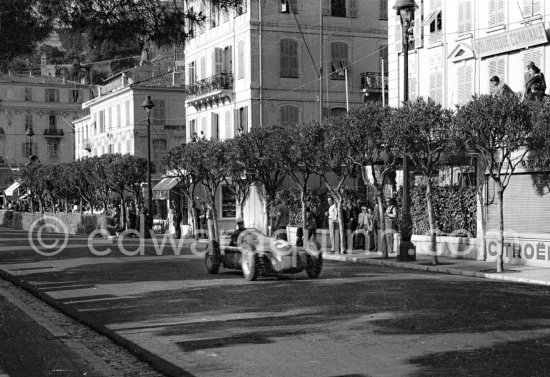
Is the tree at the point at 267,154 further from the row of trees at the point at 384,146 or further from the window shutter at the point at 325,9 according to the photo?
the window shutter at the point at 325,9

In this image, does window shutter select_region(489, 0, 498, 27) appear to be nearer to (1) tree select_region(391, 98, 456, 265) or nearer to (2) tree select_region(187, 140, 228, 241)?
(1) tree select_region(391, 98, 456, 265)

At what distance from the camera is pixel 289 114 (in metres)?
47.6

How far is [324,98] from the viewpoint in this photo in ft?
157

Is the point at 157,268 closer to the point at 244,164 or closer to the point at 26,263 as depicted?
the point at 26,263

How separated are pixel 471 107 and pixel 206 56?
30.9 meters

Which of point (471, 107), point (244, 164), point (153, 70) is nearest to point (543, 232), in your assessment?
point (471, 107)

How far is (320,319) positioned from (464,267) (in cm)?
1117

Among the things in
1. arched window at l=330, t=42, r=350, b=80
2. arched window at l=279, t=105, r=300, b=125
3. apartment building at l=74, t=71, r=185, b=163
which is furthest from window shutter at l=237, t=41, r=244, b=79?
apartment building at l=74, t=71, r=185, b=163

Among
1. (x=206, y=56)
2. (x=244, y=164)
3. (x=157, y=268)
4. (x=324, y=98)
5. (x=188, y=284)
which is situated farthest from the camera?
(x=206, y=56)

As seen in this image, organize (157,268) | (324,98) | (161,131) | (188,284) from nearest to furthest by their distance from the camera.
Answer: (188,284), (157,268), (324,98), (161,131)

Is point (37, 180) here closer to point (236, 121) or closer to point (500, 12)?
point (236, 121)

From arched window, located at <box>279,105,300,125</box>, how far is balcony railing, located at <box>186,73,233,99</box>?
135 inches

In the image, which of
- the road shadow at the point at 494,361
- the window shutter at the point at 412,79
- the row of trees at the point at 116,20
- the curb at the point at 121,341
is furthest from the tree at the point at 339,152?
the road shadow at the point at 494,361

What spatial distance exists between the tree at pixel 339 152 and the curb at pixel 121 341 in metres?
12.4
